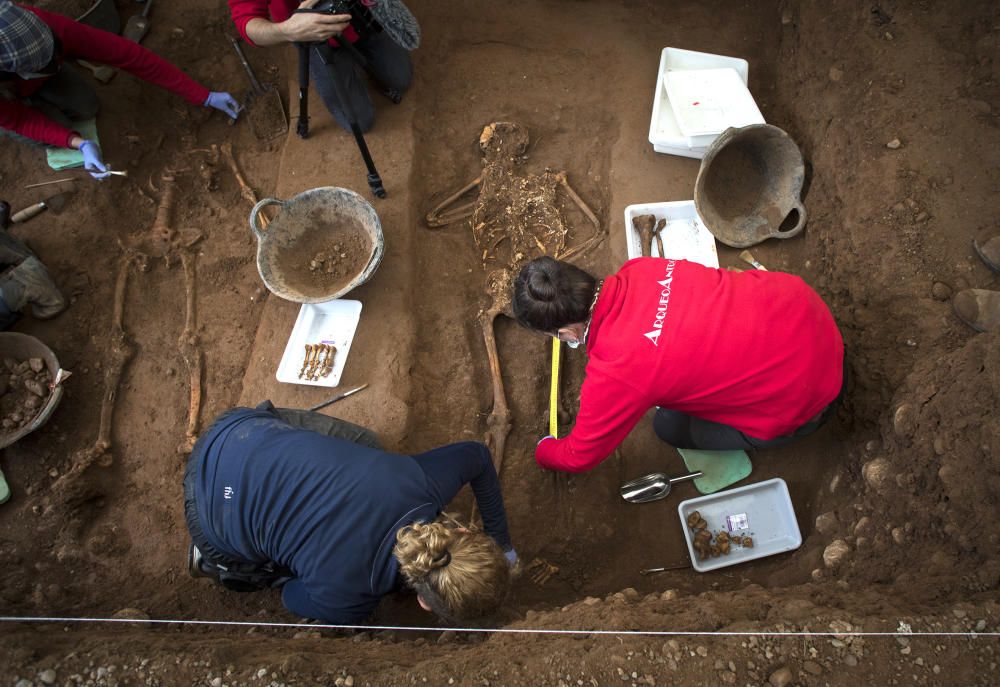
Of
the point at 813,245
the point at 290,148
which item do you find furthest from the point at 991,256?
the point at 290,148

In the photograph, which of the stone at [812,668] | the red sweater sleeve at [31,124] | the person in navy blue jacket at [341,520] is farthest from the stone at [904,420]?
the red sweater sleeve at [31,124]

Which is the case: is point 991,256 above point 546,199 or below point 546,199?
above

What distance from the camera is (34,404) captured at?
3.42 m


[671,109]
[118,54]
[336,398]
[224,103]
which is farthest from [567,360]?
[118,54]

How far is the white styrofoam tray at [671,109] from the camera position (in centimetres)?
379

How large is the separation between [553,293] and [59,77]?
3.99 meters

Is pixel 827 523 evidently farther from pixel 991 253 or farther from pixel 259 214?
pixel 259 214

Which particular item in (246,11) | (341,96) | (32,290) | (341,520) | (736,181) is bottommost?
(32,290)

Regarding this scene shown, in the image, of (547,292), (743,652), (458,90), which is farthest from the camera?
(458,90)

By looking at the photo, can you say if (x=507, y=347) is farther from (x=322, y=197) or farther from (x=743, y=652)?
(x=743, y=652)

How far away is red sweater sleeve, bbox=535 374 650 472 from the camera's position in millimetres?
2381

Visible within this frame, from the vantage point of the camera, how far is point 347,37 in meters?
3.74

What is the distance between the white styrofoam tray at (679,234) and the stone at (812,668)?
225 centimetres

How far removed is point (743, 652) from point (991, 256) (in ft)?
7.12
